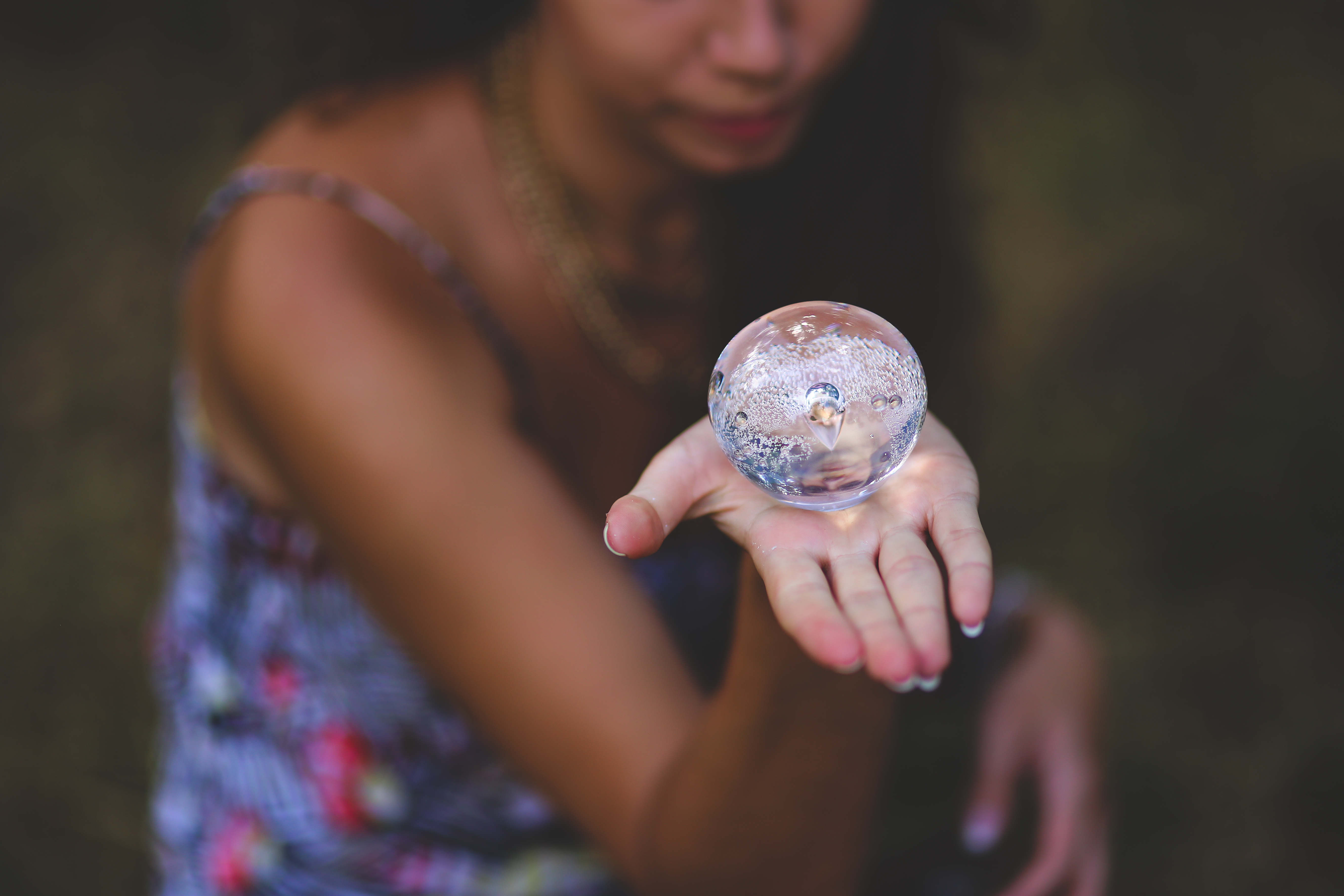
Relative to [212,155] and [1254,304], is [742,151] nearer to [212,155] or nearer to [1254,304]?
[1254,304]

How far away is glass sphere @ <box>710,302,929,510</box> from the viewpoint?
3.32 ft

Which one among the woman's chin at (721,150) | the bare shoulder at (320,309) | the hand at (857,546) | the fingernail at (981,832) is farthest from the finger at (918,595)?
the fingernail at (981,832)

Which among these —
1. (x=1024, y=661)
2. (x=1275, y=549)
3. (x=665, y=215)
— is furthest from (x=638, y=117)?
(x=1275, y=549)

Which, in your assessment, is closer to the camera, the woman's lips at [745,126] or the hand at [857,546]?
the hand at [857,546]

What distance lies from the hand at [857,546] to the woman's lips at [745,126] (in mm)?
660

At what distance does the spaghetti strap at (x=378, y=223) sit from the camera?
5.27ft

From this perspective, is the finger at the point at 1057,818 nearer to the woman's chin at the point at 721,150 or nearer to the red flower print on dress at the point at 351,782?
the red flower print on dress at the point at 351,782

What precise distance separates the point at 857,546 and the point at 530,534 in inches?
22.7

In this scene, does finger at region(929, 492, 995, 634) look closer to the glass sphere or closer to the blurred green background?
the glass sphere

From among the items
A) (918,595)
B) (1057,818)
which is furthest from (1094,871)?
(918,595)

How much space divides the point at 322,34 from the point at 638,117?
73 cm

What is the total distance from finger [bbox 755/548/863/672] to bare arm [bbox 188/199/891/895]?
0.22 m

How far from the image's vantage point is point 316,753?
1.79m

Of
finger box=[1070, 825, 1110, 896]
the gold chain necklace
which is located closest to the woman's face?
the gold chain necklace
